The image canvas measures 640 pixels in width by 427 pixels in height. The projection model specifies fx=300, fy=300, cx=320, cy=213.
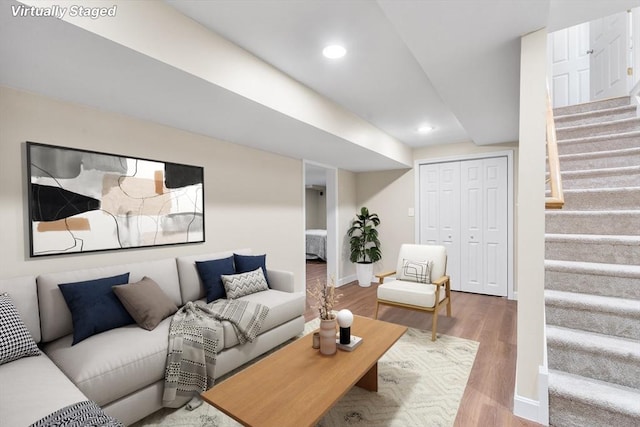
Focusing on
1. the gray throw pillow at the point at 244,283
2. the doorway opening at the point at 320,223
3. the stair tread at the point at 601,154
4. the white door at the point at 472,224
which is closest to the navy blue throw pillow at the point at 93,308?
the gray throw pillow at the point at 244,283

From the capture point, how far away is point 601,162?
275cm

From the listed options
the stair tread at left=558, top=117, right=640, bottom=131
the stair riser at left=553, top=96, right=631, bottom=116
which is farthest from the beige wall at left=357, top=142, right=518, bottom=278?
the stair tread at left=558, top=117, right=640, bottom=131

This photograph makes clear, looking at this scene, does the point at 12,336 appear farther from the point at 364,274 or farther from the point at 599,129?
the point at 599,129

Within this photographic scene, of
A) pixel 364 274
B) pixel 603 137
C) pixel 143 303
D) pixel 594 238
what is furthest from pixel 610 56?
pixel 143 303

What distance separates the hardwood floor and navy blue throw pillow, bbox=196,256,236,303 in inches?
48.8

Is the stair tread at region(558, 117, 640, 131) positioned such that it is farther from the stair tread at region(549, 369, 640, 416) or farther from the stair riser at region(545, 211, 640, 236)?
the stair tread at region(549, 369, 640, 416)

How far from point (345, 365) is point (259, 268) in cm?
161

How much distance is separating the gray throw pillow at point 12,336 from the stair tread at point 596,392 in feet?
9.50

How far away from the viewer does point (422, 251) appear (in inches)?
141

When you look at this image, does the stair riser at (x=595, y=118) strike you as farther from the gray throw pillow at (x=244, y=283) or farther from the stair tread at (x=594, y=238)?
the gray throw pillow at (x=244, y=283)

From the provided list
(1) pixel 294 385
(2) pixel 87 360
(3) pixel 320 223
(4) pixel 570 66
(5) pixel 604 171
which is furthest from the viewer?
(3) pixel 320 223

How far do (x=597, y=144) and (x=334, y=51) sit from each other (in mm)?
2727

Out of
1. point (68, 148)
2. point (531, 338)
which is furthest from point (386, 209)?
point (68, 148)

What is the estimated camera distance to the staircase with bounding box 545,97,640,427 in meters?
1.60
